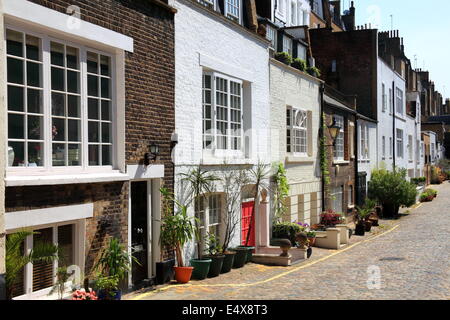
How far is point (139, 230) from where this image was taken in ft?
40.4

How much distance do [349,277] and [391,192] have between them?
2052cm

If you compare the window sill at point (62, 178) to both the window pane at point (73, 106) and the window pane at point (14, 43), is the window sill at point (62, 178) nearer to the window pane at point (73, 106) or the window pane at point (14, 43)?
the window pane at point (73, 106)

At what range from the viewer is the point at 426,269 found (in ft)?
50.1

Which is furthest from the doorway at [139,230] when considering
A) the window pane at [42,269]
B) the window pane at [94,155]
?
the window pane at [42,269]

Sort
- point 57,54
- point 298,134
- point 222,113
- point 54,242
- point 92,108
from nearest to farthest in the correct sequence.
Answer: point 54,242, point 57,54, point 92,108, point 222,113, point 298,134

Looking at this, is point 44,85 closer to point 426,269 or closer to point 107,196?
point 107,196

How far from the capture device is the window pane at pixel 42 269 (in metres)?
9.35

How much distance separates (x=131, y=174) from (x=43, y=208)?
2666 mm

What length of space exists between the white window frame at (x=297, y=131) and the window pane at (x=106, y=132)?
11415mm

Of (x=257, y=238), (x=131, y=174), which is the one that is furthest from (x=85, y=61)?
(x=257, y=238)

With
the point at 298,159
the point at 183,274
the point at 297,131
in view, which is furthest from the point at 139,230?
the point at 297,131

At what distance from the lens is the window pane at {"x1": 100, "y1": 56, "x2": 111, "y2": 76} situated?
36.3 ft

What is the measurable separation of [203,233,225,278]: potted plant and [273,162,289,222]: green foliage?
449 cm

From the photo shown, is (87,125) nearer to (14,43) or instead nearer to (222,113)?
(14,43)
